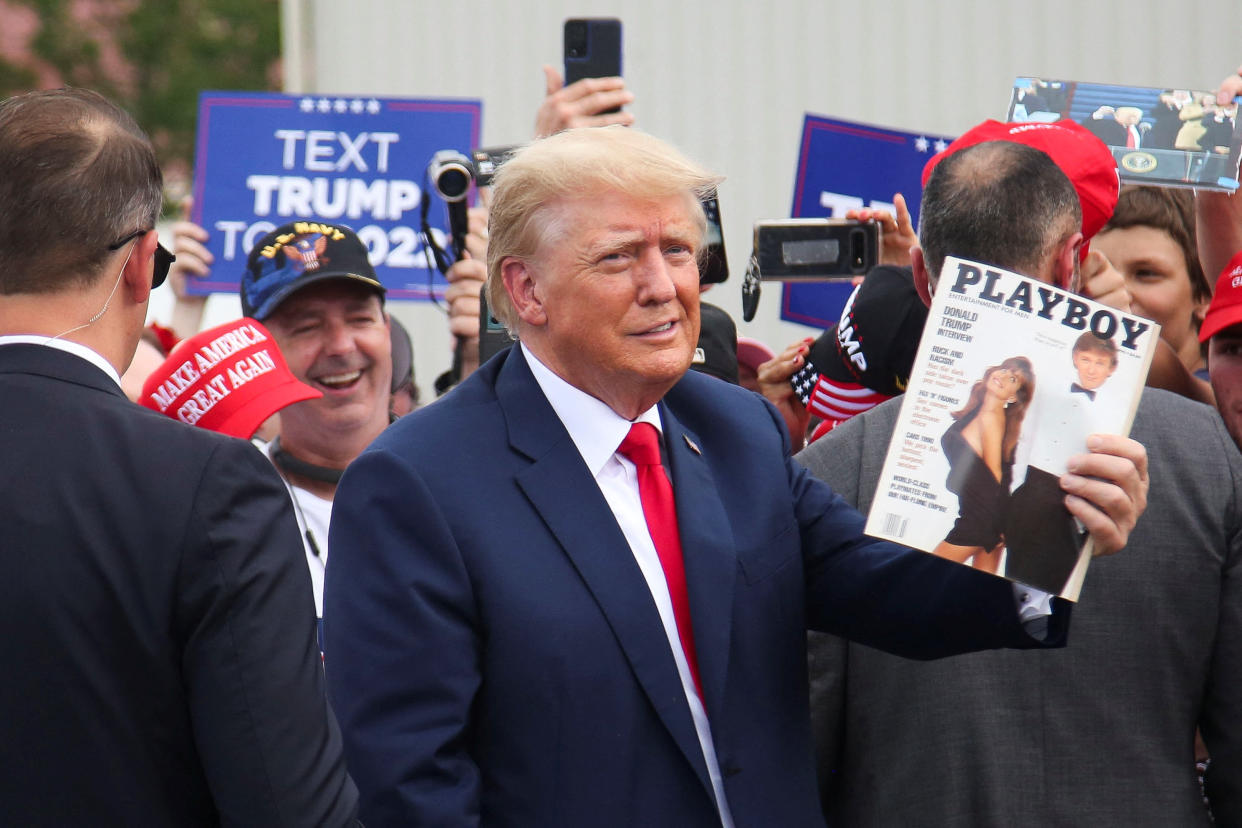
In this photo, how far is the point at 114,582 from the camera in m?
1.97

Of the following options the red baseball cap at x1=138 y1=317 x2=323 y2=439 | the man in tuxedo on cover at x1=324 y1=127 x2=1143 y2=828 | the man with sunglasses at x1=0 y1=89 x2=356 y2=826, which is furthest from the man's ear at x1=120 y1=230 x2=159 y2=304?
the red baseball cap at x1=138 y1=317 x2=323 y2=439

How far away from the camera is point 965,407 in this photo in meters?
2.25

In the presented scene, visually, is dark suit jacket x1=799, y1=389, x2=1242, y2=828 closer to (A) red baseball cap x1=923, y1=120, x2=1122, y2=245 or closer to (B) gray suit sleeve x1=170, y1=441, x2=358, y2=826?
(A) red baseball cap x1=923, y1=120, x2=1122, y2=245

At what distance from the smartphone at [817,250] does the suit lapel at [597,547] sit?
1523 millimetres

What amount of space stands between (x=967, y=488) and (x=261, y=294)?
239 cm

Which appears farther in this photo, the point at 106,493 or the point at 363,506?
the point at 363,506

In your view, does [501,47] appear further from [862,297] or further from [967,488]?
[967,488]

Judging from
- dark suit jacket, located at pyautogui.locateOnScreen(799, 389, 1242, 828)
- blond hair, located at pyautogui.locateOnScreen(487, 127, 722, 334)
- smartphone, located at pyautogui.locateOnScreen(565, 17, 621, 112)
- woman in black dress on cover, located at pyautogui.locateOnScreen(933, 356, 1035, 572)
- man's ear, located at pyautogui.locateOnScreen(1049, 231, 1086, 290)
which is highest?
smartphone, located at pyautogui.locateOnScreen(565, 17, 621, 112)

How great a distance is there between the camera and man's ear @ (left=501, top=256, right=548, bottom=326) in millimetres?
2518

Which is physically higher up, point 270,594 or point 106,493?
point 106,493

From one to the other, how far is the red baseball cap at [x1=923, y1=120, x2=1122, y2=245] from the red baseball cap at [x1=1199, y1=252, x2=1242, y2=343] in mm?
439

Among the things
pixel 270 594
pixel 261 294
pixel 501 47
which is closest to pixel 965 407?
pixel 270 594

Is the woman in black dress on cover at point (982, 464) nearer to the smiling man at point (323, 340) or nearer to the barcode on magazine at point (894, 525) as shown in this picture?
the barcode on magazine at point (894, 525)

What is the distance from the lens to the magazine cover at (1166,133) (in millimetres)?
3211
